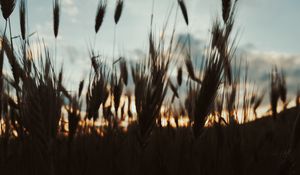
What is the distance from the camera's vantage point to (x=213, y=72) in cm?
126

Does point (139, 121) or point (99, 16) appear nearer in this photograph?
point (139, 121)

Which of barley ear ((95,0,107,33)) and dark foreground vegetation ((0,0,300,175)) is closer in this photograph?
dark foreground vegetation ((0,0,300,175))

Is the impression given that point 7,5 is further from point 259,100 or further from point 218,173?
point 259,100

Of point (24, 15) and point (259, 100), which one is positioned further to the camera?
point (259, 100)

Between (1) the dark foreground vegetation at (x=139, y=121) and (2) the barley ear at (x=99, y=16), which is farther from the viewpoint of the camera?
(2) the barley ear at (x=99, y=16)

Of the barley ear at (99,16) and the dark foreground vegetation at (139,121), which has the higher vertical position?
the barley ear at (99,16)

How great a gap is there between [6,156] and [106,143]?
49cm

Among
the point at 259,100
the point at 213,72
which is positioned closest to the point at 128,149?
the point at 213,72

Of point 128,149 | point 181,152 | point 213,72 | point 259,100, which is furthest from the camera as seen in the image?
point 259,100

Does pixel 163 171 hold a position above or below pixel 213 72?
below

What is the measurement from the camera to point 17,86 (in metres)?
1.74

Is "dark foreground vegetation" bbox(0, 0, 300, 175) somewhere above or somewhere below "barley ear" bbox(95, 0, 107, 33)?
below

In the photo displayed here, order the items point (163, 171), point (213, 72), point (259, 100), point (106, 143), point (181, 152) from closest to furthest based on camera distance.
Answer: point (213, 72)
point (163, 171)
point (181, 152)
point (106, 143)
point (259, 100)

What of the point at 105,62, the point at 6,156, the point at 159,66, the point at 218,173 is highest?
the point at 105,62
